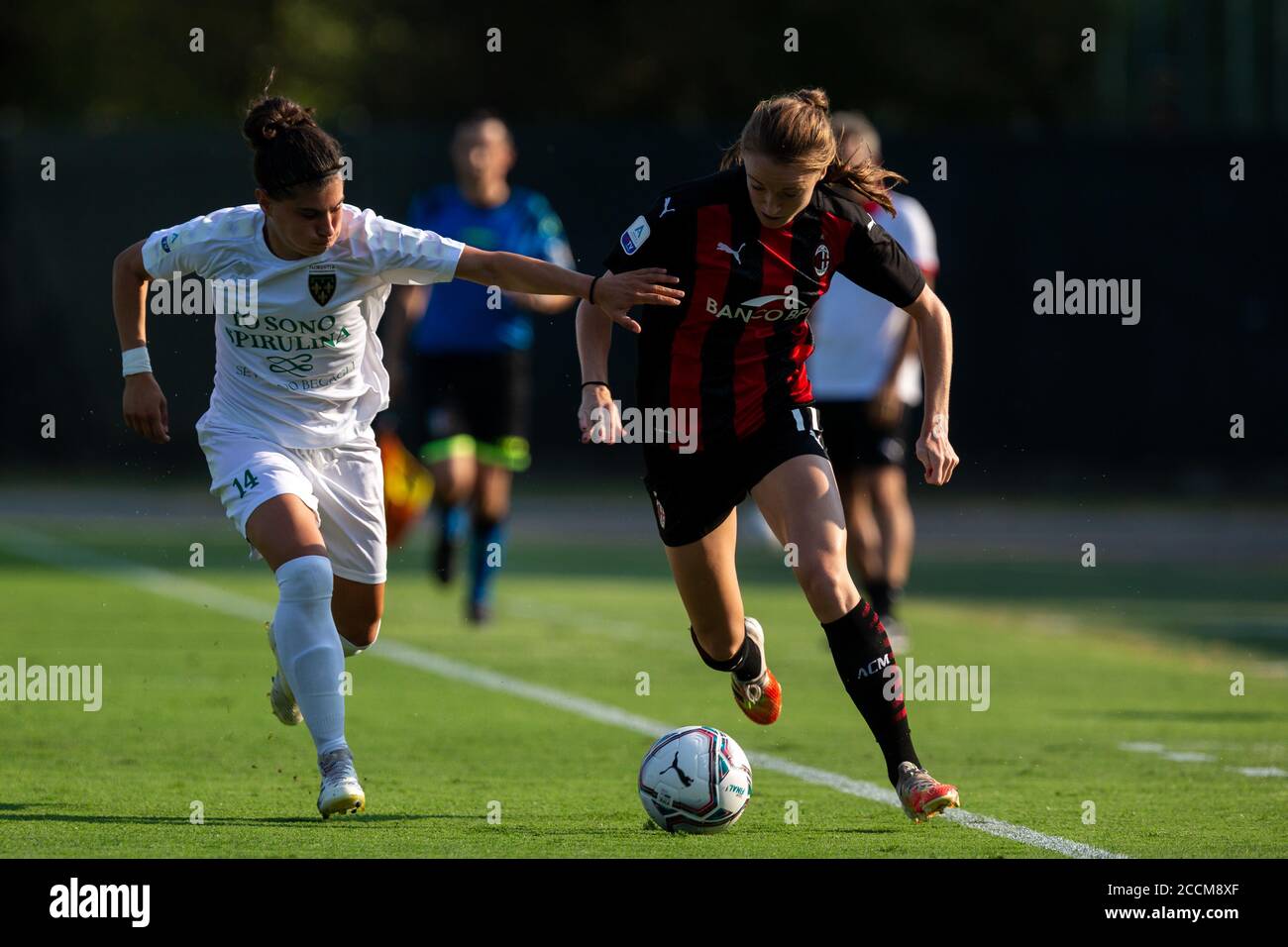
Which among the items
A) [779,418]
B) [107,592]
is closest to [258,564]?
[107,592]

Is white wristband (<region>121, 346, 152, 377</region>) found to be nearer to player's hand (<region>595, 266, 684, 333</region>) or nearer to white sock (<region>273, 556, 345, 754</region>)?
white sock (<region>273, 556, 345, 754</region>)

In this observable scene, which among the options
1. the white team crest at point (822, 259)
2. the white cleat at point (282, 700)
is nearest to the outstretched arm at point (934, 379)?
the white team crest at point (822, 259)

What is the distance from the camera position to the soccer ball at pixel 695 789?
6168 mm

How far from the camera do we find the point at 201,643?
36.8 ft

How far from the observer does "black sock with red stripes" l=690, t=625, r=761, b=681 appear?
747cm

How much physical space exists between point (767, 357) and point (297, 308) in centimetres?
148

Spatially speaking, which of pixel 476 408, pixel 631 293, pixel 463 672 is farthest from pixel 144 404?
pixel 476 408

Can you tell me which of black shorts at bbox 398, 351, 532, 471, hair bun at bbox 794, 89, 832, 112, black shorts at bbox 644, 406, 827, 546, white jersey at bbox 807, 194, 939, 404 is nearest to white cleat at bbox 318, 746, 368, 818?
black shorts at bbox 644, 406, 827, 546

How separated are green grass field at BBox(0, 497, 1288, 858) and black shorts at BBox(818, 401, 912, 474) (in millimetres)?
1027

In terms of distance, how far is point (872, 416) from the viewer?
11.3m

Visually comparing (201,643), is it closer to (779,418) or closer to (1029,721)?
(1029,721)

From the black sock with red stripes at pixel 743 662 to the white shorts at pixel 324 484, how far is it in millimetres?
1161

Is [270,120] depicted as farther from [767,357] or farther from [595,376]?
[767,357]
